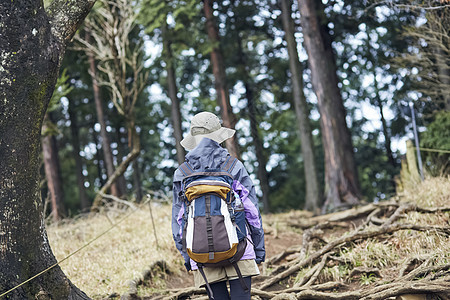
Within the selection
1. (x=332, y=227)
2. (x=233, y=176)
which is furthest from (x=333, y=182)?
(x=233, y=176)

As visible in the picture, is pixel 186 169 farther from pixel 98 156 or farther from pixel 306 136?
pixel 98 156

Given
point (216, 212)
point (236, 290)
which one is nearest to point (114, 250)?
point (236, 290)

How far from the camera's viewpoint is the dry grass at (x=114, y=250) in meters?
6.78

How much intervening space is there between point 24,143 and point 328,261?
4.05m

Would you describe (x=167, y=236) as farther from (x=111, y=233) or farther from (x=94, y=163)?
(x=94, y=163)

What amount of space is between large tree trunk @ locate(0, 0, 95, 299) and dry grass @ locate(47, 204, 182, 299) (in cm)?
187

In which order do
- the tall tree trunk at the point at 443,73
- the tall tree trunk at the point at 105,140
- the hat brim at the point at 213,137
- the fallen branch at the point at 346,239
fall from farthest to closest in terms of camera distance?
the tall tree trunk at the point at 105,140 → the tall tree trunk at the point at 443,73 → the fallen branch at the point at 346,239 → the hat brim at the point at 213,137

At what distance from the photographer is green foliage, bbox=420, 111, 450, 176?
10.7m

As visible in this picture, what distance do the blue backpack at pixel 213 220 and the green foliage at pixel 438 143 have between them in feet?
27.4

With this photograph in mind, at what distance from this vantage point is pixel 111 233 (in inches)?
385

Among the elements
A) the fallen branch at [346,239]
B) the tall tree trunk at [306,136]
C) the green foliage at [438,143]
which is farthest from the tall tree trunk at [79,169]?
the fallen branch at [346,239]

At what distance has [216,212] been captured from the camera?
3.25 meters

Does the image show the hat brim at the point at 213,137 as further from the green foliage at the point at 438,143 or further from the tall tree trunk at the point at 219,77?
the tall tree trunk at the point at 219,77

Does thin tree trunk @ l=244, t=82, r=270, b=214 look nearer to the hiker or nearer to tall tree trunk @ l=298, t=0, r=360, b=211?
tall tree trunk @ l=298, t=0, r=360, b=211
